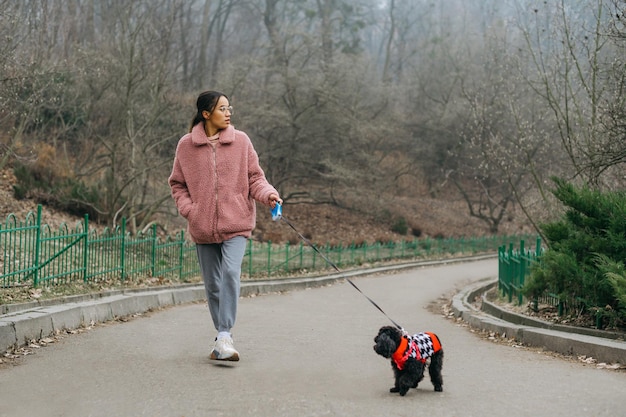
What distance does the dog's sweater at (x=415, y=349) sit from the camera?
5.20 metres

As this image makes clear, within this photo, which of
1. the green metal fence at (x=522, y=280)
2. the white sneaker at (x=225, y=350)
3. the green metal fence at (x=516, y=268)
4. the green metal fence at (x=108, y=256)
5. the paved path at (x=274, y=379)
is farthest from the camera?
the green metal fence at (x=516, y=268)

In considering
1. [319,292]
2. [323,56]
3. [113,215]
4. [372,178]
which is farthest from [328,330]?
[323,56]

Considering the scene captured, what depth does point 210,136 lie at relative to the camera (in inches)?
256

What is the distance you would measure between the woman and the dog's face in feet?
5.23

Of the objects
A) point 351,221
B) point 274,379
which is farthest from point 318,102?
point 274,379

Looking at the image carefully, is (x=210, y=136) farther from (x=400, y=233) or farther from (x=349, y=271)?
(x=400, y=233)

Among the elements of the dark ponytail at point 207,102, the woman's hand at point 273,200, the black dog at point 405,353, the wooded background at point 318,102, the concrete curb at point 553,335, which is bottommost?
the concrete curb at point 553,335

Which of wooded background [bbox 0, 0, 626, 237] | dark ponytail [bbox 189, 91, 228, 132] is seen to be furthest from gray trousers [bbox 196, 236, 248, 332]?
wooded background [bbox 0, 0, 626, 237]

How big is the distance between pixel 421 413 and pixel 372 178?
97.6 feet

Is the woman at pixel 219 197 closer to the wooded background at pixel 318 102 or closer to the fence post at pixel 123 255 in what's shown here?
the wooded background at pixel 318 102

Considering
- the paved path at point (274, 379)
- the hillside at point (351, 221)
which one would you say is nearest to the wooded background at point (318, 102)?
the hillside at point (351, 221)

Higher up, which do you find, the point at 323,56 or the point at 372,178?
the point at 323,56

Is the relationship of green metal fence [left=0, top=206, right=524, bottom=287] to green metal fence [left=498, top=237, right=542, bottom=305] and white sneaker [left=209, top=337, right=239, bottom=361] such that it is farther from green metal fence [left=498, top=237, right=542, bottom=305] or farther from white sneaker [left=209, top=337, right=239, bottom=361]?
green metal fence [left=498, top=237, right=542, bottom=305]

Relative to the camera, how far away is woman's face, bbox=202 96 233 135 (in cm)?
641
